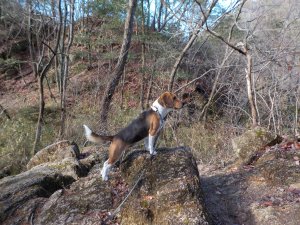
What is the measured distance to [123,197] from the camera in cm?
448

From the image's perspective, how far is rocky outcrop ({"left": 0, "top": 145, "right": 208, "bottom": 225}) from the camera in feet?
13.6

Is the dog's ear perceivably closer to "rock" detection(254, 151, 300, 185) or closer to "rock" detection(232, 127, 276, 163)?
"rock" detection(254, 151, 300, 185)

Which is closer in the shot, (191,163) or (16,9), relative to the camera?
(191,163)

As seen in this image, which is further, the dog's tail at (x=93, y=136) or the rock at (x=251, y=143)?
the rock at (x=251, y=143)

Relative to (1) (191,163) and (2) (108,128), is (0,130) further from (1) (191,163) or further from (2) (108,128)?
(1) (191,163)

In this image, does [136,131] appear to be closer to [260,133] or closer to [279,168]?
[279,168]

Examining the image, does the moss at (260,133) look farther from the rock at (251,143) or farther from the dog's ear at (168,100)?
the dog's ear at (168,100)

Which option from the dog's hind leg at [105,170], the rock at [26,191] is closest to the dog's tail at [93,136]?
the dog's hind leg at [105,170]

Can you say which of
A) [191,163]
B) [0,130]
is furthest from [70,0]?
[191,163]

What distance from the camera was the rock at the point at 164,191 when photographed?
13.3 ft

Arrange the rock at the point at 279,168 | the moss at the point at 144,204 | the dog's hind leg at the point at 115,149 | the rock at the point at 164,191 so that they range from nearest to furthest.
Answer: the rock at the point at 164,191 < the moss at the point at 144,204 < the dog's hind leg at the point at 115,149 < the rock at the point at 279,168

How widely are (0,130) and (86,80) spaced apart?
24.8 feet

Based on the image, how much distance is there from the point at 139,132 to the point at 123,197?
36.5 inches

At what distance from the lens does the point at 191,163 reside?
15.7ft
